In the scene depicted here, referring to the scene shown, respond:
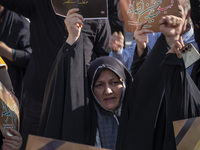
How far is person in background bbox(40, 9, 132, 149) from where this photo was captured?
2.80 m

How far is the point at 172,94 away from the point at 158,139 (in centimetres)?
32

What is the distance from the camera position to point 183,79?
2.36 metres

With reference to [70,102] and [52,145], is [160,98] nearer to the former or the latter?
[70,102]

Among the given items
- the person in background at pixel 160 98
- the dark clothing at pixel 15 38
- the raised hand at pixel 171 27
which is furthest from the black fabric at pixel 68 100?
the dark clothing at pixel 15 38

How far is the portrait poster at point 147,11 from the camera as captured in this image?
254 centimetres

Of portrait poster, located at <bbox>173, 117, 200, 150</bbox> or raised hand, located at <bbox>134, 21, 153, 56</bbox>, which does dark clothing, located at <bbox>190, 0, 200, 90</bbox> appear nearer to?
raised hand, located at <bbox>134, 21, 153, 56</bbox>

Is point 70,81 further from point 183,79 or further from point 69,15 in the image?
point 183,79

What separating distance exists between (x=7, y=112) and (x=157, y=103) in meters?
0.92

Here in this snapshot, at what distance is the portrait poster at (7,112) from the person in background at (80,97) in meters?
0.22

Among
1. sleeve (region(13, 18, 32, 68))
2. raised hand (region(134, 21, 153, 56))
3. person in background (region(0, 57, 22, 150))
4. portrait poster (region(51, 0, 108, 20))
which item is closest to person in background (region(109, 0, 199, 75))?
raised hand (region(134, 21, 153, 56))

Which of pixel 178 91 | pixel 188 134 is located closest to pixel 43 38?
pixel 178 91

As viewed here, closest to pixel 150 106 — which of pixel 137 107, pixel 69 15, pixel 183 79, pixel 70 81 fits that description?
pixel 137 107

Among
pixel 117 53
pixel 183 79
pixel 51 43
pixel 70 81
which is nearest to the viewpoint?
pixel 183 79

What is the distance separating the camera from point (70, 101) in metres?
2.78
